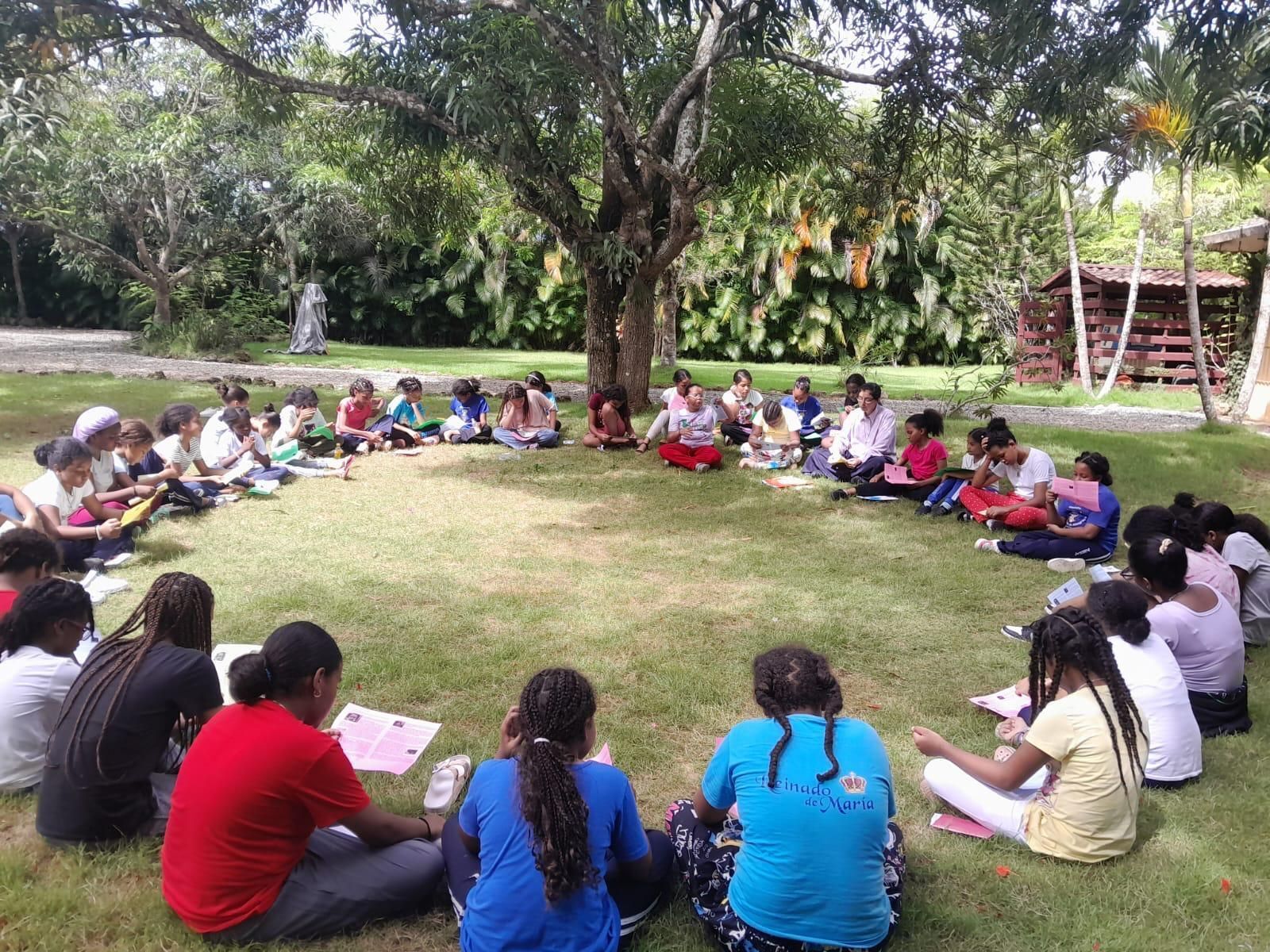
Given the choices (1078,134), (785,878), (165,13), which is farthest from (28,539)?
(1078,134)

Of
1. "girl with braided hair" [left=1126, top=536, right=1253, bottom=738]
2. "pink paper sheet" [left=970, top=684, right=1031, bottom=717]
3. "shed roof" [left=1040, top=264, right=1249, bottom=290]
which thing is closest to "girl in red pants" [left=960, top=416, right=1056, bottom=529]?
"pink paper sheet" [left=970, top=684, right=1031, bottom=717]

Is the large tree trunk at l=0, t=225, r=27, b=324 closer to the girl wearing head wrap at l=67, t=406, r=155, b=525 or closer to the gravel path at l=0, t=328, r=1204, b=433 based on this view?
the gravel path at l=0, t=328, r=1204, b=433

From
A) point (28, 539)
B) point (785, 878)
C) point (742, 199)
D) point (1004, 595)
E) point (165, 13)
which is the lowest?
point (1004, 595)

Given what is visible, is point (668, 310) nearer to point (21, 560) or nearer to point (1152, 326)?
point (1152, 326)

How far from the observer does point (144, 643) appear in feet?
9.52

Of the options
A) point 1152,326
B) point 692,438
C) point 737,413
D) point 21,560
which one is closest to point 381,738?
point 21,560

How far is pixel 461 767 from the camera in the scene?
3559mm

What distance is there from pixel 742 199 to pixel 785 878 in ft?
37.5

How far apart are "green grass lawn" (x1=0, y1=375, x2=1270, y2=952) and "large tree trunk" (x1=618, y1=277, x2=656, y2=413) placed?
6.68 feet

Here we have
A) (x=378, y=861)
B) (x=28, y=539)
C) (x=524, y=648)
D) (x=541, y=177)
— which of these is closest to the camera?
(x=378, y=861)

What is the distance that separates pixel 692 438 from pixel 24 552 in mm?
7006

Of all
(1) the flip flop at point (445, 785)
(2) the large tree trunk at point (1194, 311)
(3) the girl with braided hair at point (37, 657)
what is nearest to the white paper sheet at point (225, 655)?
(3) the girl with braided hair at point (37, 657)

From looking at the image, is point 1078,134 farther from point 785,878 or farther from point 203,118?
point 203,118

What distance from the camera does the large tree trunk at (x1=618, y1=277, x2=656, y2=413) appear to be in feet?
38.2
